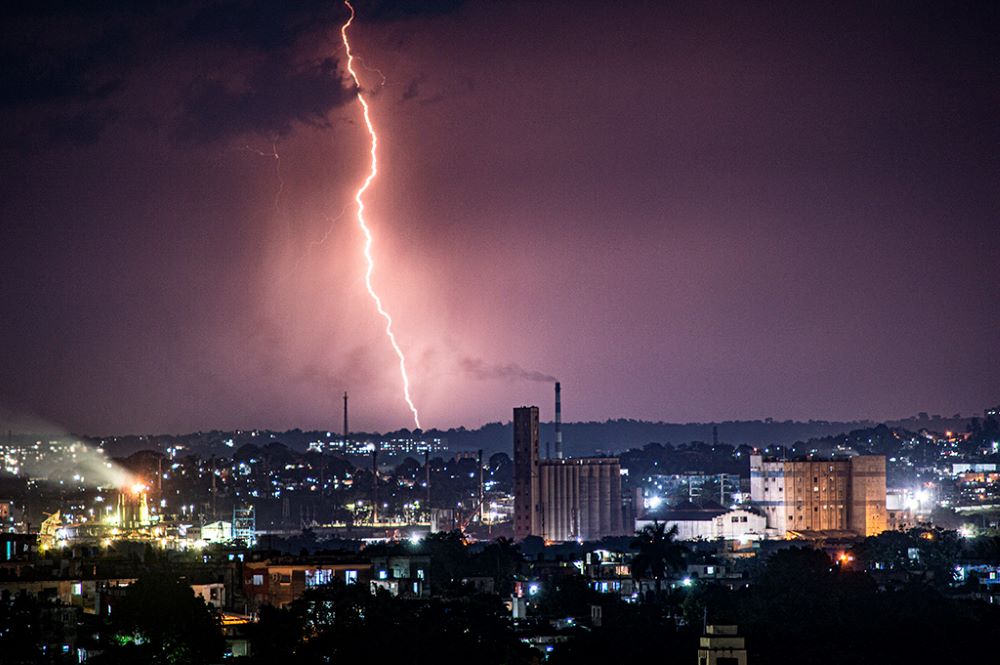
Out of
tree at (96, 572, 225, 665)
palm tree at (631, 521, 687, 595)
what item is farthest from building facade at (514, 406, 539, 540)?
tree at (96, 572, 225, 665)

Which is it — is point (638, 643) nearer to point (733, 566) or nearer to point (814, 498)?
Answer: point (733, 566)

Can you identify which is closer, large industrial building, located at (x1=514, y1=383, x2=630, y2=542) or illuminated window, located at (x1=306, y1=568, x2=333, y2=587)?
illuminated window, located at (x1=306, y1=568, x2=333, y2=587)

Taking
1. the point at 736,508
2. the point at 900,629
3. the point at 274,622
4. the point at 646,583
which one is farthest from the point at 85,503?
the point at 274,622

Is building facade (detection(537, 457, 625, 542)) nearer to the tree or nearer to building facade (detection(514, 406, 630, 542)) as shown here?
building facade (detection(514, 406, 630, 542))

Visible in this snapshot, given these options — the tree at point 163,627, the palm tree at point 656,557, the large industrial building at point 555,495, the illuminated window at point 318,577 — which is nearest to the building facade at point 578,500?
the large industrial building at point 555,495

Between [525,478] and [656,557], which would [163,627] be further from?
[525,478]

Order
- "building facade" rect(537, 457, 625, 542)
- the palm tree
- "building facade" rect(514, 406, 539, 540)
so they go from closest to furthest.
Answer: the palm tree < "building facade" rect(514, 406, 539, 540) < "building facade" rect(537, 457, 625, 542)

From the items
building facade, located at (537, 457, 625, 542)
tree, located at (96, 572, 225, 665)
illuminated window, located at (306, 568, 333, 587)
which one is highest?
building facade, located at (537, 457, 625, 542)
